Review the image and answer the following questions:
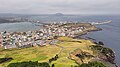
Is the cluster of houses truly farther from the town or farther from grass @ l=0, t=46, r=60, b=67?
grass @ l=0, t=46, r=60, b=67

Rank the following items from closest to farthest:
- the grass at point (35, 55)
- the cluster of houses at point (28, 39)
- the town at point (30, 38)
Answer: the grass at point (35, 55)
the cluster of houses at point (28, 39)
the town at point (30, 38)

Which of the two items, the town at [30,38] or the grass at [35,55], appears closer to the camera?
the grass at [35,55]

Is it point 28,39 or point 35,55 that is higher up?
point 35,55

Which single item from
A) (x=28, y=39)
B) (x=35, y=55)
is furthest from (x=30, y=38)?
(x=35, y=55)

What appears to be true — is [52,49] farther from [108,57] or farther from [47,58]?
[108,57]

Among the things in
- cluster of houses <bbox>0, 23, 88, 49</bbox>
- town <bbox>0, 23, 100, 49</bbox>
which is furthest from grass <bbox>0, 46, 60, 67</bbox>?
A: cluster of houses <bbox>0, 23, 88, 49</bbox>

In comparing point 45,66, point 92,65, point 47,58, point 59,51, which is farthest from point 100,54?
point 45,66

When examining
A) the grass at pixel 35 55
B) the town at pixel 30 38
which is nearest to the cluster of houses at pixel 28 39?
the town at pixel 30 38

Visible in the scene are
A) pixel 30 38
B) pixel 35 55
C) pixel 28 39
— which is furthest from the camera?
pixel 30 38

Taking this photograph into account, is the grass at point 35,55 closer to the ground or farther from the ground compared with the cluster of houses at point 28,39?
farther from the ground

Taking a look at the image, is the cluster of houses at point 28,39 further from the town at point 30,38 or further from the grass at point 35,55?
the grass at point 35,55

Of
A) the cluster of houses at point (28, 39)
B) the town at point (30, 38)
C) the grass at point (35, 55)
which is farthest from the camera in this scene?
the town at point (30, 38)

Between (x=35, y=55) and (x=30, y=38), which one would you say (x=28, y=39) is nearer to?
(x=30, y=38)
